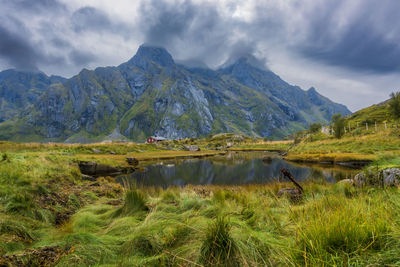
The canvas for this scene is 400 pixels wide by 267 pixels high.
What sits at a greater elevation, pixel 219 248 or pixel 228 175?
pixel 219 248

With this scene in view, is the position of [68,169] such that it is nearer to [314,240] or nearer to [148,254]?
[148,254]

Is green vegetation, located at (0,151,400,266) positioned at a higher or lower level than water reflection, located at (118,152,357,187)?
higher

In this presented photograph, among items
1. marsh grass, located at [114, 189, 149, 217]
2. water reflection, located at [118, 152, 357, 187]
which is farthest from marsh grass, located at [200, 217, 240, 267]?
water reflection, located at [118, 152, 357, 187]

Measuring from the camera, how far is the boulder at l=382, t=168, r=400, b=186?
7.10m

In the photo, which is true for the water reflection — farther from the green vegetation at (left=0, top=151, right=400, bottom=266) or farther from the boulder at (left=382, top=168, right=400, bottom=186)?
the green vegetation at (left=0, top=151, right=400, bottom=266)

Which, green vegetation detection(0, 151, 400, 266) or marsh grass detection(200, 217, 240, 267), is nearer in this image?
green vegetation detection(0, 151, 400, 266)

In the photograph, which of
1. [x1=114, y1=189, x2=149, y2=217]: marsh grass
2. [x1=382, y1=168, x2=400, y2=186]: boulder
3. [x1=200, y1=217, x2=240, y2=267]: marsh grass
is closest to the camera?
[x1=200, y1=217, x2=240, y2=267]: marsh grass

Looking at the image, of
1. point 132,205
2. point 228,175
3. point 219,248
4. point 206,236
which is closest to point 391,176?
point 219,248

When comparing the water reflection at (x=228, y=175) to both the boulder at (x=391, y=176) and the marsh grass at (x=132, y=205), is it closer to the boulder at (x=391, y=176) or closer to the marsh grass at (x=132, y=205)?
the boulder at (x=391, y=176)

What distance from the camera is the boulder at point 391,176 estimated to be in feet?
23.3

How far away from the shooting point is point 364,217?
222 centimetres

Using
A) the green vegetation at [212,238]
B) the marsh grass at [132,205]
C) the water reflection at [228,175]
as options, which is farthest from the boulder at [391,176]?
the marsh grass at [132,205]

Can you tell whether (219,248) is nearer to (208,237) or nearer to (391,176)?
(208,237)

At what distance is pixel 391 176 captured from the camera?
7426 millimetres
